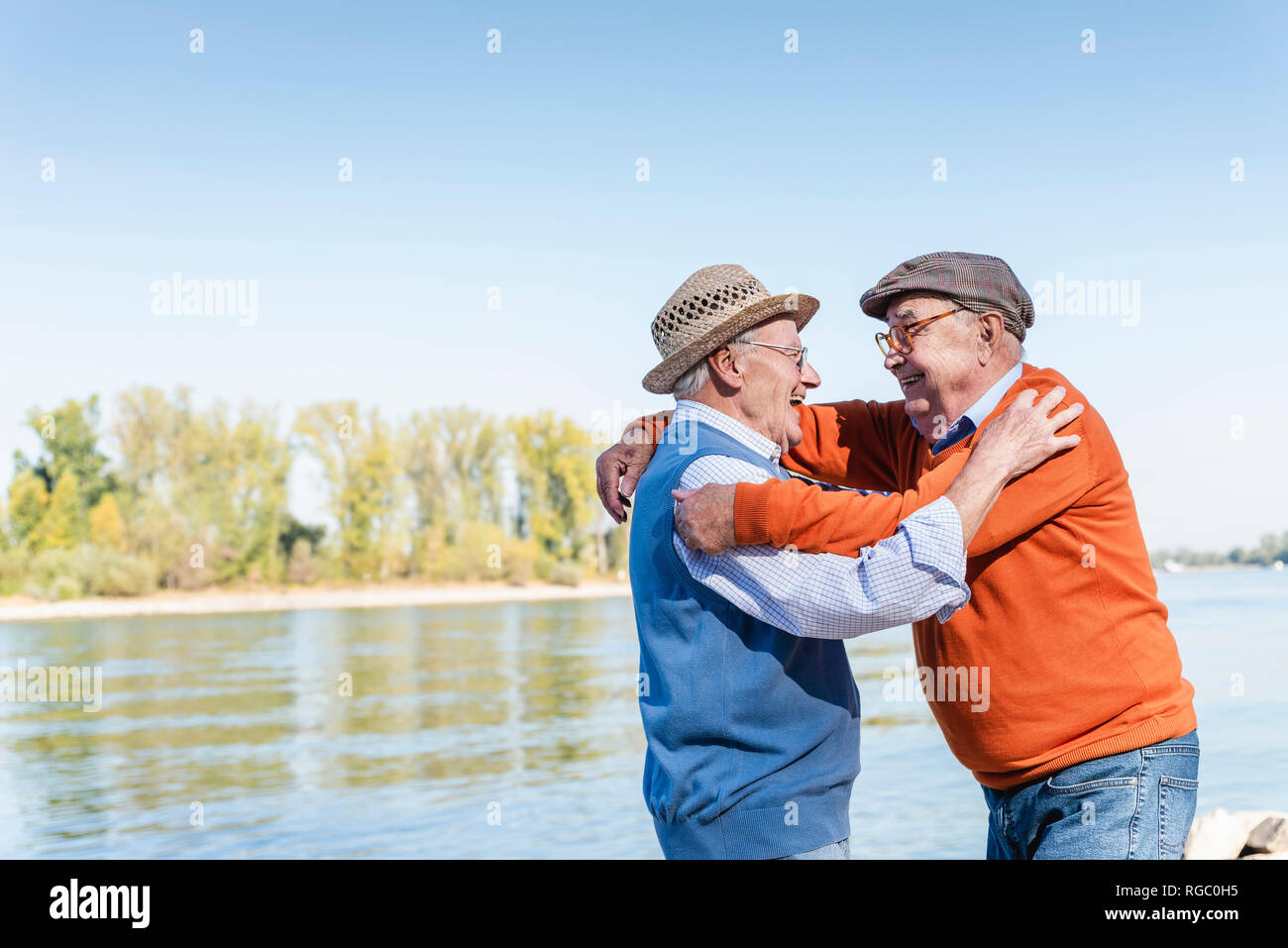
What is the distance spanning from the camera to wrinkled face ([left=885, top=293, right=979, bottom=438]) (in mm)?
2898

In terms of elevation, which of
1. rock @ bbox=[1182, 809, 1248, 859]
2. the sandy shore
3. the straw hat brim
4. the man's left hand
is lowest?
the sandy shore

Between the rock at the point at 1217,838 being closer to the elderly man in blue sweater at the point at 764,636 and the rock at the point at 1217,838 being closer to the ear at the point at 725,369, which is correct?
the elderly man in blue sweater at the point at 764,636

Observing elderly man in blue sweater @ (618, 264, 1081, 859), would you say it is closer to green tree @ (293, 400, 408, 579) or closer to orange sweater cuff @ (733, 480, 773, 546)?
orange sweater cuff @ (733, 480, 773, 546)

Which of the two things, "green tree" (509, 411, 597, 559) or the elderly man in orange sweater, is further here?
"green tree" (509, 411, 597, 559)

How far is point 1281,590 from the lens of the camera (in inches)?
2249

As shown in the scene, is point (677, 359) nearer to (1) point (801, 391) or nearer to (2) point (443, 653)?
(1) point (801, 391)

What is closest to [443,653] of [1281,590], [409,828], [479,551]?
[409,828]

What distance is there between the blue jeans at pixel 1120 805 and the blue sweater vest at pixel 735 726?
48 centimetres

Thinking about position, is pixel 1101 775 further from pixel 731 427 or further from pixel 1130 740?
pixel 731 427

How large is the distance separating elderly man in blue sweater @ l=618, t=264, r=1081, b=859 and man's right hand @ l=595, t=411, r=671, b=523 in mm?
378

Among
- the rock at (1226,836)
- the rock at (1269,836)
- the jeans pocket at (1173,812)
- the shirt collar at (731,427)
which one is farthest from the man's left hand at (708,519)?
the rock at (1269,836)

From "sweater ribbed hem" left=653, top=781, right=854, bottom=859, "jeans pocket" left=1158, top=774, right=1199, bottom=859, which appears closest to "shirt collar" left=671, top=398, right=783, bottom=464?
"sweater ribbed hem" left=653, top=781, right=854, bottom=859

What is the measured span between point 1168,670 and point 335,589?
5878 cm

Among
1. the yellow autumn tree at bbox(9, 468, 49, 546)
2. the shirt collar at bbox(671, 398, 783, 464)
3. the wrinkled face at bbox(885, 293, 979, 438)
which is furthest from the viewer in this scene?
the yellow autumn tree at bbox(9, 468, 49, 546)
